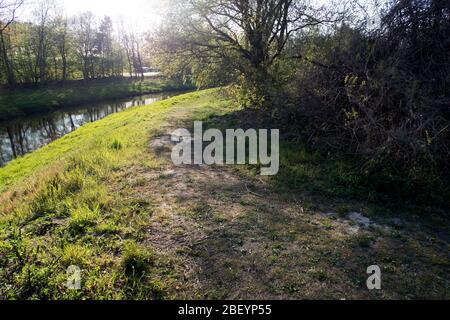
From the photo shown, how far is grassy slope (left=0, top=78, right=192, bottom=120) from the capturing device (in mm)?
26516

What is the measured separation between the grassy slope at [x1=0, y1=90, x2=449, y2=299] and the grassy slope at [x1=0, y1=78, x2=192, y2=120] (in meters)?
23.6

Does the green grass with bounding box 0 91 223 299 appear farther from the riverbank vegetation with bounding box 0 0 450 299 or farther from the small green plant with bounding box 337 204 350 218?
the small green plant with bounding box 337 204 350 218

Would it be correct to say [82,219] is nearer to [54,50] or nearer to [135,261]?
[135,261]

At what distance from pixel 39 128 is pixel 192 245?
22008 millimetres

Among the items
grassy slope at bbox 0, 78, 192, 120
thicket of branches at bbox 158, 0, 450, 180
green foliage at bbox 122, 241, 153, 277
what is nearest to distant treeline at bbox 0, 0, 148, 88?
grassy slope at bbox 0, 78, 192, 120

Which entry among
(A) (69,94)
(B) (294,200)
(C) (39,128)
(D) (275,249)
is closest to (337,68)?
(B) (294,200)

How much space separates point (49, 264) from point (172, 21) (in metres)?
11.3

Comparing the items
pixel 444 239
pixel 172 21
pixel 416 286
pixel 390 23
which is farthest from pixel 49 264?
pixel 172 21

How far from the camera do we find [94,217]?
194 inches

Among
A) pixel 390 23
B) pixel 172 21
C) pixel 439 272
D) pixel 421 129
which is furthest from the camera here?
pixel 172 21

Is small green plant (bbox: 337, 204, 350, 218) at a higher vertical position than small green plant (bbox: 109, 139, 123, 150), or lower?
lower

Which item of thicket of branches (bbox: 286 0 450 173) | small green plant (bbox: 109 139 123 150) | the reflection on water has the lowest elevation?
the reflection on water

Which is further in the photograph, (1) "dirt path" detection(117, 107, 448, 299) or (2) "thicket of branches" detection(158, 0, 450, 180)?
(2) "thicket of branches" detection(158, 0, 450, 180)

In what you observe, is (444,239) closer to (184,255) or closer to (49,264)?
(184,255)
